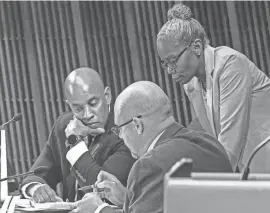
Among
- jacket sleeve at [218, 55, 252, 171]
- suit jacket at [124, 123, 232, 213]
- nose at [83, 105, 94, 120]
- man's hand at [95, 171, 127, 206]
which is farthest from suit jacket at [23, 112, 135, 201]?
suit jacket at [124, 123, 232, 213]

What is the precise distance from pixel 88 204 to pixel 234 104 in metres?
0.88

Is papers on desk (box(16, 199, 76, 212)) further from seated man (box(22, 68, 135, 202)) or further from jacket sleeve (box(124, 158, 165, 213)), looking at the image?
jacket sleeve (box(124, 158, 165, 213))

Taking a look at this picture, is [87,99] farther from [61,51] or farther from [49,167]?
[61,51]

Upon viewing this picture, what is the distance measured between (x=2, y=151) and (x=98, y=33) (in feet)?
9.03

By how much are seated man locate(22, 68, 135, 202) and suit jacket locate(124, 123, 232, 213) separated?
117 cm

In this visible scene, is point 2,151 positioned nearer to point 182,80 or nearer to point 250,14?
point 182,80

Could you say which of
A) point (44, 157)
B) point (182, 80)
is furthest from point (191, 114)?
point (182, 80)

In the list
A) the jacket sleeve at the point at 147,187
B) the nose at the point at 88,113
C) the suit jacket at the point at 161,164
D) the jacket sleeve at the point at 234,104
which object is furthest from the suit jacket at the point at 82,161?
the jacket sleeve at the point at 147,187

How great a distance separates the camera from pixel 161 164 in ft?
7.64

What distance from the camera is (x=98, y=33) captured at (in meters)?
6.29

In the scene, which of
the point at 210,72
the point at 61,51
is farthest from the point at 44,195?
the point at 61,51

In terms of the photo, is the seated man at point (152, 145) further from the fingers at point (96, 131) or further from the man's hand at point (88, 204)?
the fingers at point (96, 131)

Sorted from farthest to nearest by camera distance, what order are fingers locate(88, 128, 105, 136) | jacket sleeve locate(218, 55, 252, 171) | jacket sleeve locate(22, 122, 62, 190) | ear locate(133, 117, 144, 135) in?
1. jacket sleeve locate(22, 122, 62, 190)
2. fingers locate(88, 128, 105, 136)
3. jacket sleeve locate(218, 55, 252, 171)
4. ear locate(133, 117, 144, 135)

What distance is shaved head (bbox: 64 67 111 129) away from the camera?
3945 millimetres
